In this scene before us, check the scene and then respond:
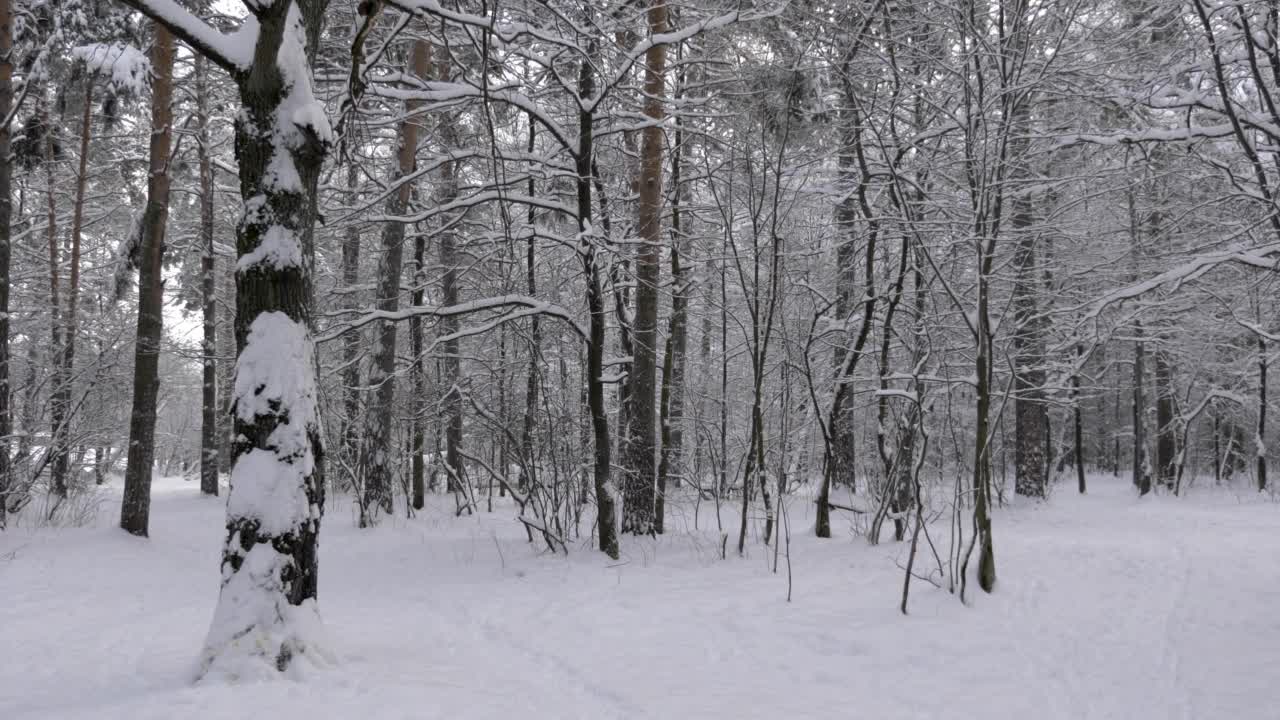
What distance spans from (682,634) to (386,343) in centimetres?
741

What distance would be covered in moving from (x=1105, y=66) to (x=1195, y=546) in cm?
506

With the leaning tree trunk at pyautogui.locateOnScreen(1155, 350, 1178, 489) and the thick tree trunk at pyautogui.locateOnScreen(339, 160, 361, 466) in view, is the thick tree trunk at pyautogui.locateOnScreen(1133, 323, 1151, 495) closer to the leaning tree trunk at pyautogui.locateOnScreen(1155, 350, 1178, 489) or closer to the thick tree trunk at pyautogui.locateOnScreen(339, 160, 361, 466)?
the leaning tree trunk at pyautogui.locateOnScreen(1155, 350, 1178, 489)

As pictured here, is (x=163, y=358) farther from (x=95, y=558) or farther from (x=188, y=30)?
(x=188, y=30)

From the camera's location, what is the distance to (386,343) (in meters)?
10.8

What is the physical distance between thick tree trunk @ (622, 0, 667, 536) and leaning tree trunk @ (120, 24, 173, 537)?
575 cm

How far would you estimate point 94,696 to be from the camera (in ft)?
11.5

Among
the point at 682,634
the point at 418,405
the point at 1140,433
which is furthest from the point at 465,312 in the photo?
the point at 1140,433

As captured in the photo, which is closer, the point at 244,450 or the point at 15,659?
the point at 244,450

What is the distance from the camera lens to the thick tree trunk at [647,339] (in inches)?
317

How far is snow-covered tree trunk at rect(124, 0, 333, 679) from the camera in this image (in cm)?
367

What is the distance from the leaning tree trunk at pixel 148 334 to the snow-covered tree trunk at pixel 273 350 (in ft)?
20.7

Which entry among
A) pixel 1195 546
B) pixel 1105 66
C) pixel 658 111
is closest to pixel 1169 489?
pixel 1195 546

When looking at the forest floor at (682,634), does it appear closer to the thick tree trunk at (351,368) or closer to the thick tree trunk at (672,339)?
the thick tree trunk at (672,339)

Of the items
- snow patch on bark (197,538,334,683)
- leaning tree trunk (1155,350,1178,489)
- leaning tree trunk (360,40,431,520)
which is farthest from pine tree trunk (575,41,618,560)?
leaning tree trunk (1155,350,1178,489)
